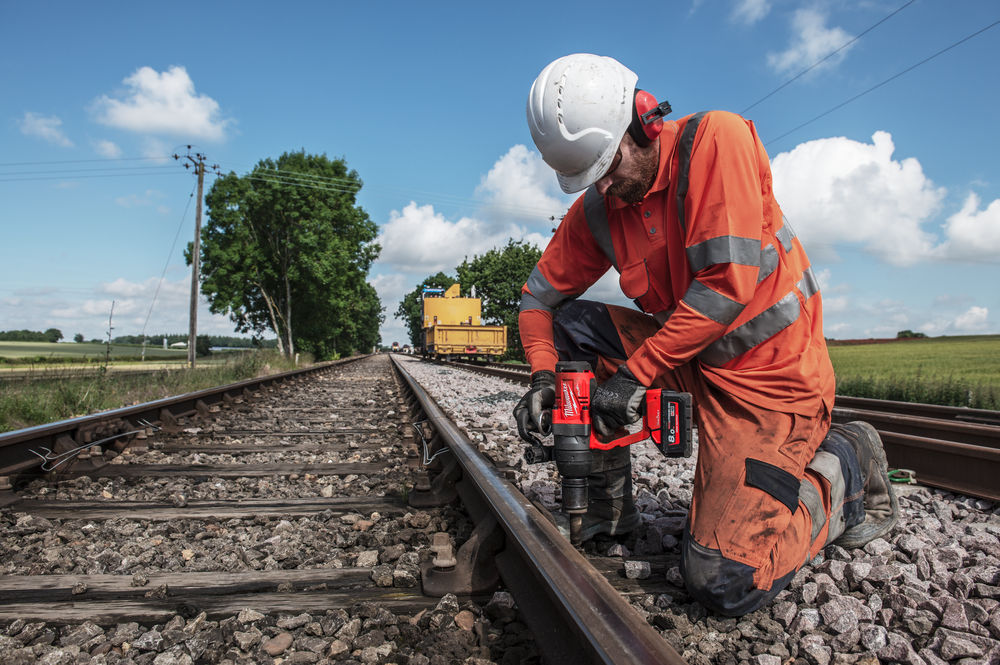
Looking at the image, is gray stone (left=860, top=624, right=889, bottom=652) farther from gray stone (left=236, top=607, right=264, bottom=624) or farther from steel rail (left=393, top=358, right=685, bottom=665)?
gray stone (left=236, top=607, right=264, bottom=624)

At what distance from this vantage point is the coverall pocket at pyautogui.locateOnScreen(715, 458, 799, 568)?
6.17 ft

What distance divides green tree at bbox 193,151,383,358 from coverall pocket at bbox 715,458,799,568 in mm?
28166

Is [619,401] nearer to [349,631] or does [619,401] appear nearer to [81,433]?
[349,631]

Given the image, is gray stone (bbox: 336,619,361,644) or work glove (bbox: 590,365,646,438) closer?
gray stone (bbox: 336,619,361,644)

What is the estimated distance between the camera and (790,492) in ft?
6.43

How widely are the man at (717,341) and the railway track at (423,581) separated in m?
0.17

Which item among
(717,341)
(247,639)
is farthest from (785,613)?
(247,639)

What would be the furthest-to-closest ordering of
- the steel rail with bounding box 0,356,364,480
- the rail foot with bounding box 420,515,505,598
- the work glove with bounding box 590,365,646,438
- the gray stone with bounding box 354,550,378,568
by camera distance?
1. the steel rail with bounding box 0,356,364,480
2. the gray stone with bounding box 354,550,378,568
3. the work glove with bounding box 590,365,646,438
4. the rail foot with bounding box 420,515,505,598

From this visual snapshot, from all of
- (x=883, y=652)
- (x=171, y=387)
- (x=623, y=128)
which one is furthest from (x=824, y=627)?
(x=171, y=387)

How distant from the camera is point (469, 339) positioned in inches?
1000

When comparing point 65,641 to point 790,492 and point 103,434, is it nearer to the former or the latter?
point 790,492

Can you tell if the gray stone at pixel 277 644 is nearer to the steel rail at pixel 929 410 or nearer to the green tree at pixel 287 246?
the steel rail at pixel 929 410

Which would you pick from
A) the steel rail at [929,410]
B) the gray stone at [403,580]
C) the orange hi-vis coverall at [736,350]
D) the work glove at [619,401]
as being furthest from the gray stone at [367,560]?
the steel rail at [929,410]

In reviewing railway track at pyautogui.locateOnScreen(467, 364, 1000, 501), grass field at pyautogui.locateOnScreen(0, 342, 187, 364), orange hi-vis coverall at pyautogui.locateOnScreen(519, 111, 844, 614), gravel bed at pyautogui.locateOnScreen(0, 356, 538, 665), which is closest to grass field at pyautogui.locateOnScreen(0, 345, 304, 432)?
gravel bed at pyautogui.locateOnScreen(0, 356, 538, 665)
